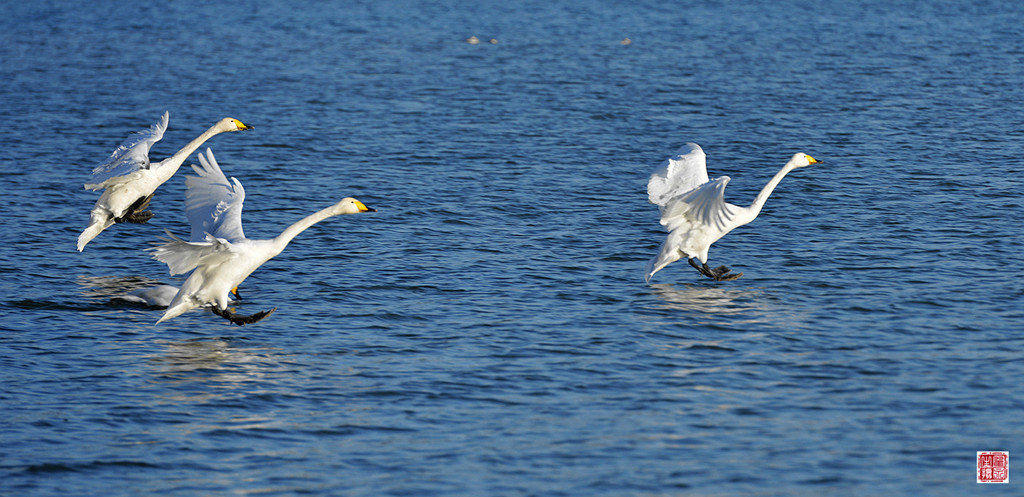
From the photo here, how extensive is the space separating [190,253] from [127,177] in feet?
12.9

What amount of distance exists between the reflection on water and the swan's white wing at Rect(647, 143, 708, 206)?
1.04 metres

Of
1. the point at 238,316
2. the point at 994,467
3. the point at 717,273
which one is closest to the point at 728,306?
the point at 717,273

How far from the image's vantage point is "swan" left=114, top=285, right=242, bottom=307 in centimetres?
1377

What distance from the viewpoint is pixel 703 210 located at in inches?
543

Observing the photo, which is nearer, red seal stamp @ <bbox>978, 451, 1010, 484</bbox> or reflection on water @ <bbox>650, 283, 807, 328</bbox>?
red seal stamp @ <bbox>978, 451, 1010, 484</bbox>

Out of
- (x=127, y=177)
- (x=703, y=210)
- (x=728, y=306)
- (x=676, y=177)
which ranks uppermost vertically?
(x=676, y=177)

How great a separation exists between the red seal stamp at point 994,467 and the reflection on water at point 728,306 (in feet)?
11.2

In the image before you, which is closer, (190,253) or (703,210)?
(190,253)

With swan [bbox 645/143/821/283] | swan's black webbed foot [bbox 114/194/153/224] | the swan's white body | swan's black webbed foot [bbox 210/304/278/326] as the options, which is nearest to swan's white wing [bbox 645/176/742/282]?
swan [bbox 645/143/821/283]

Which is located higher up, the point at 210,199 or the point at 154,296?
the point at 210,199

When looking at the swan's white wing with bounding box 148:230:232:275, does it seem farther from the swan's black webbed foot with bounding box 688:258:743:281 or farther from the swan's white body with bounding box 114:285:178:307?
the swan's black webbed foot with bounding box 688:258:743:281

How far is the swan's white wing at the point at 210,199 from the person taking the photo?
13625 millimetres

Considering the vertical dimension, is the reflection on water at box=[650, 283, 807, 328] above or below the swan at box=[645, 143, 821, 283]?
below

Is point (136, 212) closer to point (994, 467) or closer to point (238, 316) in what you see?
point (238, 316)
